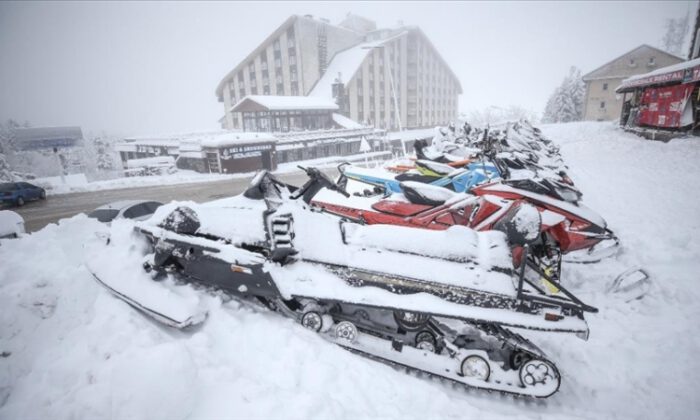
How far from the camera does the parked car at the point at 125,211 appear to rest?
24.2ft

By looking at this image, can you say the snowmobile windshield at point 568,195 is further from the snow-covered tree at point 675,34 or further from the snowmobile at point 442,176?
the snow-covered tree at point 675,34

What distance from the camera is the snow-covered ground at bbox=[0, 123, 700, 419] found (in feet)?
7.18

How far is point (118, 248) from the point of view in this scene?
372 cm

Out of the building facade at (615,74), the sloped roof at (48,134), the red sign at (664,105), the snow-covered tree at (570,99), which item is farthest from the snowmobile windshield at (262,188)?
the snow-covered tree at (570,99)

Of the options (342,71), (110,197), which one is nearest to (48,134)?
(110,197)

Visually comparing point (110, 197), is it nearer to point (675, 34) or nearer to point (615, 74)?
point (615, 74)

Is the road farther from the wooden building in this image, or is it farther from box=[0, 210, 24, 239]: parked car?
the wooden building

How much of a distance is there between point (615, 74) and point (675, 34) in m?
72.8

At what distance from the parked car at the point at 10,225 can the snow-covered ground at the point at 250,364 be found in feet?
4.14

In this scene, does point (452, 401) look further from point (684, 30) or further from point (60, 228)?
point (684, 30)

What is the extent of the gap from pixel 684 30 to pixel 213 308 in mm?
123203

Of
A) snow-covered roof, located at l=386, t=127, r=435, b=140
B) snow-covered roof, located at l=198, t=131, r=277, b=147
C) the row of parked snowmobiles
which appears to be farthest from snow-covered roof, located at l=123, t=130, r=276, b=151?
the row of parked snowmobiles

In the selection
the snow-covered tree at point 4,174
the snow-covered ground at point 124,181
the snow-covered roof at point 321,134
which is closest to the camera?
the snow-covered tree at point 4,174

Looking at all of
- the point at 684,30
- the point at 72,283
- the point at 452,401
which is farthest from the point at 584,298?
the point at 684,30
